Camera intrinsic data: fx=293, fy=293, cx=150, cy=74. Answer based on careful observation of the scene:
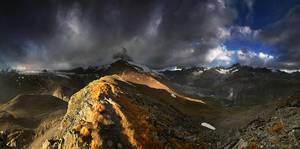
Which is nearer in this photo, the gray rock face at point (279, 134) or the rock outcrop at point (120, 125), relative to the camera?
the gray rock face at point (279, 134)

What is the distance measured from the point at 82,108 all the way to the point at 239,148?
11.8m

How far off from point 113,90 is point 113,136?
6009 millimetres

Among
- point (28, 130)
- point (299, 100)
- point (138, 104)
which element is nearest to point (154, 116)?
point (138, 104)

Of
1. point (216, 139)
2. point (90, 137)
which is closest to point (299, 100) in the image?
point (216, 139)

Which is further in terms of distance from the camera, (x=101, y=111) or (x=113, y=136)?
(x=101, y=111)

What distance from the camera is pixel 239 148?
16.6m

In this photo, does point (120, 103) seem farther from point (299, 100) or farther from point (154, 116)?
point (299, 100)

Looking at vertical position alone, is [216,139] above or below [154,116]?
below

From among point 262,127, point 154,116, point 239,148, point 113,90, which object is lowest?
point 239,148

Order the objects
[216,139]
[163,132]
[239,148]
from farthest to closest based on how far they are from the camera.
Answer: [216,139]
[163,132]
[239,148]

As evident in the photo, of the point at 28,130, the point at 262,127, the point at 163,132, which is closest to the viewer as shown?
the point at 262,127

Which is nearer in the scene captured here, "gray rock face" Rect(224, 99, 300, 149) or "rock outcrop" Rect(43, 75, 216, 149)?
"gray rock face" Rect(224, 99, 300, 149)

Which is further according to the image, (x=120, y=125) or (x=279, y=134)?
(x=120, y=125)

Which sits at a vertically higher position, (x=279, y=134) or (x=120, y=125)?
(x=120, y=125)
